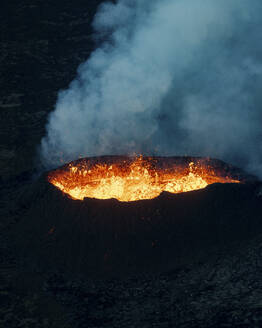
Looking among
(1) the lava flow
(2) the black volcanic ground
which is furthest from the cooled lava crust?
(1) the lava flow

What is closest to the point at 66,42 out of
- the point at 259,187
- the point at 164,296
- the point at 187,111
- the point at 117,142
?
the point at 187,111

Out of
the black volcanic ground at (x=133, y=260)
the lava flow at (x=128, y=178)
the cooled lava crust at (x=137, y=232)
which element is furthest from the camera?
the lava flow at (x=128, y=178)

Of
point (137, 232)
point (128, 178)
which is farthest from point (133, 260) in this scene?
point (128, 178)

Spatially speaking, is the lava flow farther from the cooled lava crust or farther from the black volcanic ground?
the cooled lava crust

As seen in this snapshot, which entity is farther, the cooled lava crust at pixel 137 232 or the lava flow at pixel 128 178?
the lava flow at pixel 128 178

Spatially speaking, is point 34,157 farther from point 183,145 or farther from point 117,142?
point 183,145

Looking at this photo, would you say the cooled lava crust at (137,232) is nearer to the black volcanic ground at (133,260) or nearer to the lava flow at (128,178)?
the black volcanic ground at (133,260)

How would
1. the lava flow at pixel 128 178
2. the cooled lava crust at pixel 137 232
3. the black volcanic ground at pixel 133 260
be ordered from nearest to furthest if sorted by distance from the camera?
the black volcanic ground at pixel 133 260 → the cooled lava crust at pixel 137 232 → the lava flow at pixel 128 178

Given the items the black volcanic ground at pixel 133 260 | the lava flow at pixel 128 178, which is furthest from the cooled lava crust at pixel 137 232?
the lava flow at pixel 128 178
